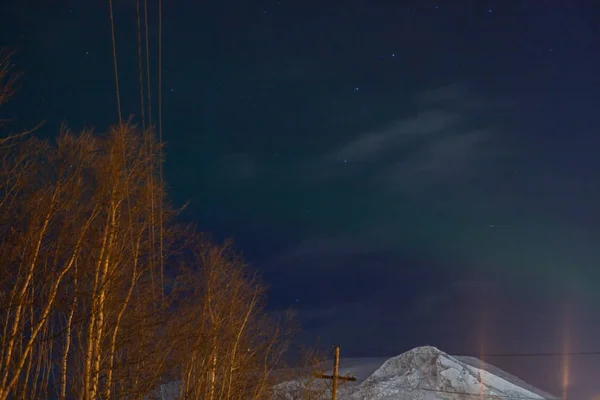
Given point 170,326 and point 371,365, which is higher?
point 371,365

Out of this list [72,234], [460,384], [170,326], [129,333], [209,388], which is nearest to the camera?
[72,234]

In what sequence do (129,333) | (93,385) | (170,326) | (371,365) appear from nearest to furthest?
(93,385) → (129,333) → (170,326) → (371,365)

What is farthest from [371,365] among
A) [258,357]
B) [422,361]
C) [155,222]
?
[155,222]

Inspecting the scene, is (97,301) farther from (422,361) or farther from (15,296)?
(422,361)

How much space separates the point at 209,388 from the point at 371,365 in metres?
133

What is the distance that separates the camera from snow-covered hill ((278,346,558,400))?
120125mm

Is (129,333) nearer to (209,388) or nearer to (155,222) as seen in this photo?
(155,222)

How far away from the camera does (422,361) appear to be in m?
139

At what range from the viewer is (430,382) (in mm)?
131250

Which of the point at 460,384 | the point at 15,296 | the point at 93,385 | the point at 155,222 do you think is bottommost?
the point at 93,385

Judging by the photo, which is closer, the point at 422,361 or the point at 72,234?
the point at 72,234

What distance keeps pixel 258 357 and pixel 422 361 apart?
11597cm

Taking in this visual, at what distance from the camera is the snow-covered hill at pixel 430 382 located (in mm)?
120125

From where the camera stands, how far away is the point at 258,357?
92.8 ft
